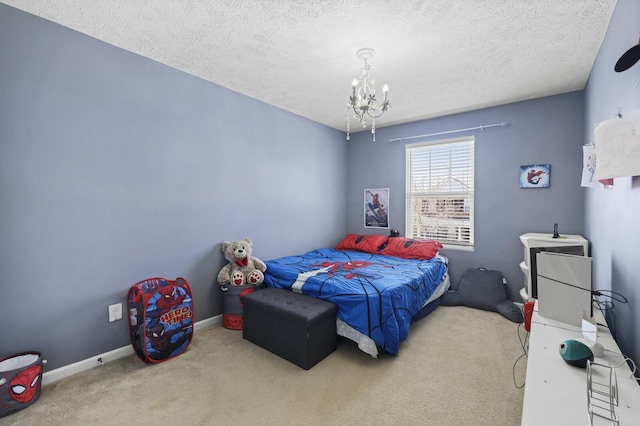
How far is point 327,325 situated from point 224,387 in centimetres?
88

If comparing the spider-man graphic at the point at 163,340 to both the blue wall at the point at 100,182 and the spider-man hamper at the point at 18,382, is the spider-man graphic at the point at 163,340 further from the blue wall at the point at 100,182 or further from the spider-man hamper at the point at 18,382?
the spider-man hamper at the point at 18,382

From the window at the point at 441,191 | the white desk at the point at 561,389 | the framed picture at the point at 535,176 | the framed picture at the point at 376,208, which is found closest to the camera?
the white desk at the point at 561,389

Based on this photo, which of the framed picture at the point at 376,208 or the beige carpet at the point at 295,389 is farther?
the framed picture at the point at 376,208

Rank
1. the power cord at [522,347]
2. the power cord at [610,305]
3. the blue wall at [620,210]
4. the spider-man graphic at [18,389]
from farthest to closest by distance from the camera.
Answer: the power cord at [522,347]
the spider-man graphic at [18,389]
the power cord at [610,305]
the blue wall at [620,210]

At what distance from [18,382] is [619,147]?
11.4ft

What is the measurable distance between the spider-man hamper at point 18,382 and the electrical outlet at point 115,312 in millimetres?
471

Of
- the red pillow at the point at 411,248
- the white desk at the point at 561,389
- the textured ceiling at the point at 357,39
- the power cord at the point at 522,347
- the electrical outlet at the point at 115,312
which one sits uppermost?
the textured ceiling at the point at 357,39

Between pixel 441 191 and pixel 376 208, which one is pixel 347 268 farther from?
pixel 441 191

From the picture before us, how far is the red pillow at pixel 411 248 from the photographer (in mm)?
3746

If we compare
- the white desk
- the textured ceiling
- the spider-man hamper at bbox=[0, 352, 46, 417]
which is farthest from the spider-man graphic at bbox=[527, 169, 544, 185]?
the spider-man hamper at bbox=[0, 352, 46, 417]

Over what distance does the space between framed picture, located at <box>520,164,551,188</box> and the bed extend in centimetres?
129

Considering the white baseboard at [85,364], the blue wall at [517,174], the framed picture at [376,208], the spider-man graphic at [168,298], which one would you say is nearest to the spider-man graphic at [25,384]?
the white baseboard at [85,364]

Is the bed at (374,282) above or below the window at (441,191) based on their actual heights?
below

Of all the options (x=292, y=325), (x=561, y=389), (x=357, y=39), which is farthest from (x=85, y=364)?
(x=357, y=39)
